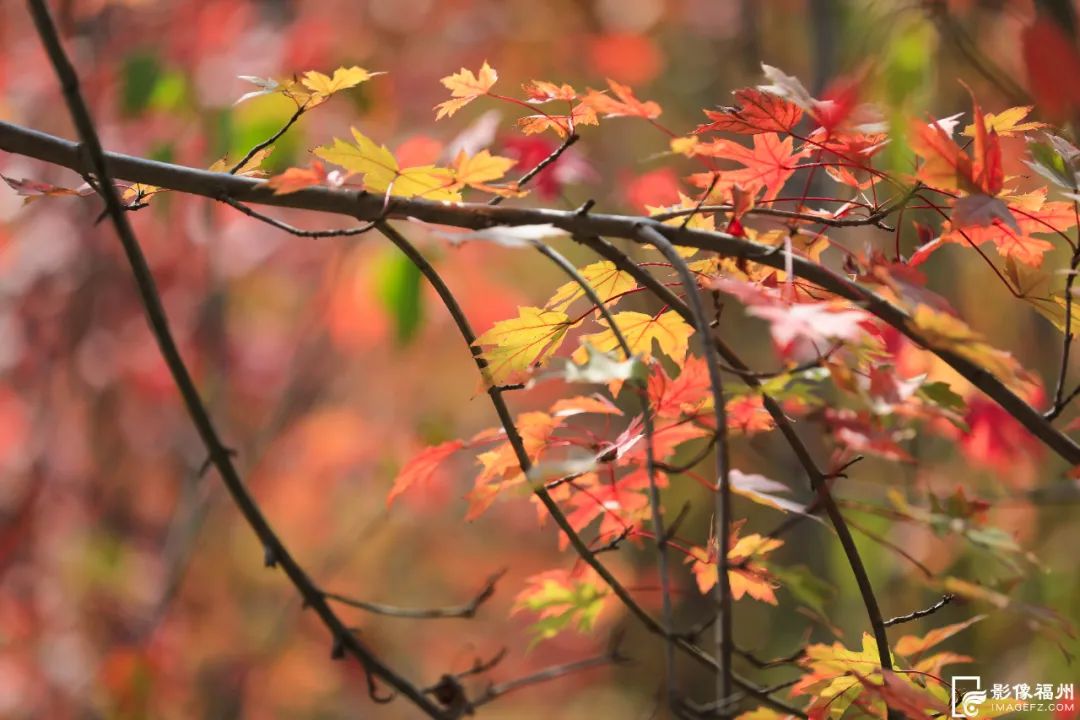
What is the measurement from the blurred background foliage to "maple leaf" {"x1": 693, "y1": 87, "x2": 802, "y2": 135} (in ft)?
2.05

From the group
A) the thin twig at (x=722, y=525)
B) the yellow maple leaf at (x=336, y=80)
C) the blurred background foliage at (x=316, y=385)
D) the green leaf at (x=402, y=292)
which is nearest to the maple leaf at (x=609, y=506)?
the thin twig at (x=722, y=525)

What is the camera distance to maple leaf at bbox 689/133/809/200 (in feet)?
2.42

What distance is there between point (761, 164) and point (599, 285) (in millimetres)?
185

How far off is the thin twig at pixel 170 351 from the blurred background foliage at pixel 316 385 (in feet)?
2.28

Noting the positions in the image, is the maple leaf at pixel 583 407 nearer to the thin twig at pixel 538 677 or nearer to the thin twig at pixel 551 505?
the thin twig at pixel 551 505

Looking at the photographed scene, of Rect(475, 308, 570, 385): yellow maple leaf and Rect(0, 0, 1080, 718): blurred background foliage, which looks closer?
Rect(475, 308, 570, 385): yellow maple leaf

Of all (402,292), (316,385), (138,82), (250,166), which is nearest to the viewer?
(250,166)

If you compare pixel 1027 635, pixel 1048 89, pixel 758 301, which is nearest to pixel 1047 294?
pixel 1048 89

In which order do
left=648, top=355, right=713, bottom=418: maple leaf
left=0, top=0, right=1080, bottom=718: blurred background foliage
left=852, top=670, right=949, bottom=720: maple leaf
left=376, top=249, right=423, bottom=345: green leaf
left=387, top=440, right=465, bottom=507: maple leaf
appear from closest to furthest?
left=852, top=670, right=949, bottom=720: maple leaf, left=648, top=355, right=713, bottom=418: maple leaf, left=387, top=440, right=465, bottom=507: maple leaf, left=376, top=249, right=423, bottom=345: green leaf, left=0, top=0, right=1080, bottom=718: blurred background foliage

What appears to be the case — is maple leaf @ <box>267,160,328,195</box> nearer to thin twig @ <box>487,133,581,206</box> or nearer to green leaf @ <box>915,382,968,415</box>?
thin twig @ <box>487,133,581,206</box>

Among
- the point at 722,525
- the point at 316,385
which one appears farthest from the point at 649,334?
the point at 316,385

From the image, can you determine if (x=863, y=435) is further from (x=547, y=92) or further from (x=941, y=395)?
(x=547, y=92)

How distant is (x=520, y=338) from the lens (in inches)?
27.0
